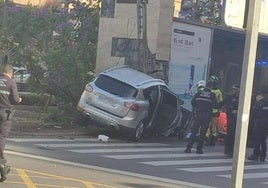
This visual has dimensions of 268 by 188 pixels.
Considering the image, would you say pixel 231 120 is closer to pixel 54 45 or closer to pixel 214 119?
pixel 214 119

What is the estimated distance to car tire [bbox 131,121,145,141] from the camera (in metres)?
15.6

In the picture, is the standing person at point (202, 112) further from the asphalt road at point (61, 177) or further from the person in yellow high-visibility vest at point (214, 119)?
the asphalt road at point (61, 177)

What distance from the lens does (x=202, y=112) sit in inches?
577

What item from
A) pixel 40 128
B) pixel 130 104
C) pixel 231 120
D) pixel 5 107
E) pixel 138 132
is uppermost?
pixel 5 107

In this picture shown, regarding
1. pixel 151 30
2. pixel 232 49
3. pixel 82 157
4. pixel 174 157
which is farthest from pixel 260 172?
pixel 232 49

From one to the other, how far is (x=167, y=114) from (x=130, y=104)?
1619mm

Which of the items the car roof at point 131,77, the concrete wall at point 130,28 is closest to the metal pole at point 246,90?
the car roof at point 131,77

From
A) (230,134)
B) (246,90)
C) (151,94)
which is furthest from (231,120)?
(246,90)

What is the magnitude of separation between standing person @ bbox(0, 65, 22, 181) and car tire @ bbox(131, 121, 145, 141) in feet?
22.3

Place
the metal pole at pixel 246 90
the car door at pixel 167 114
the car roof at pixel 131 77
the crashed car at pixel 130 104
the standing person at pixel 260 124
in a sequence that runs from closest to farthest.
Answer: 1. the metal pole at pixel 246 90
2. the standing person at pixel 260 124
3. the crashed car at pixel 130 104
4. the car roof at pixel 131 77
5. the car door at pixel 167 114

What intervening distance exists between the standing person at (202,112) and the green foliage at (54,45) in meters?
4.79

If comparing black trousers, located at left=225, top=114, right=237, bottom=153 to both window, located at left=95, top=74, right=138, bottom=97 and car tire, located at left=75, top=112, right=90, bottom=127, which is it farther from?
car tire, located at left=75, top=112, right=90, bottom=127

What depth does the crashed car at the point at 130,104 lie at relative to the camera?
50.2 feet

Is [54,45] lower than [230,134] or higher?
higher
